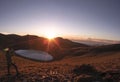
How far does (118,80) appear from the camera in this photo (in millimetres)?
11500

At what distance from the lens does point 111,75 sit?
12453 mm

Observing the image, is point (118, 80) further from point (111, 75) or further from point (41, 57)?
point (41, 57)

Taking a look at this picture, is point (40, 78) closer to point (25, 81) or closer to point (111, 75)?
point (25, 81)

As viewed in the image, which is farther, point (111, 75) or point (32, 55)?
point (32, 55)

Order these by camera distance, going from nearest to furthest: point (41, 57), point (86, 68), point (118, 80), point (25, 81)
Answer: point (118, 80) < point (25, 81) < point (86, 68) < point (41, 57)

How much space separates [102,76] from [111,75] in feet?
2.20

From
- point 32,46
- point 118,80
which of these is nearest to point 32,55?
point 32,46

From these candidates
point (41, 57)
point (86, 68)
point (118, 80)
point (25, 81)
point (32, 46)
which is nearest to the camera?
point (118, 80)

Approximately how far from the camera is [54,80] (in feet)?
41.0

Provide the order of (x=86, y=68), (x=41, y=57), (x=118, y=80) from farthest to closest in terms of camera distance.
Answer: (x=41, y=57), (x=86, y=68), (x=118, y=80)

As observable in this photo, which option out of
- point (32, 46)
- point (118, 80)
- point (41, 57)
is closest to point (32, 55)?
point (41, 57)

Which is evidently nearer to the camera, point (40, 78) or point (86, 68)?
point (40, 78)

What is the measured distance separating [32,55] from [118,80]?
4551 centimetres

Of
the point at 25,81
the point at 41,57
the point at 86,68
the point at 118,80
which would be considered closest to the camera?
the point at 118,80
